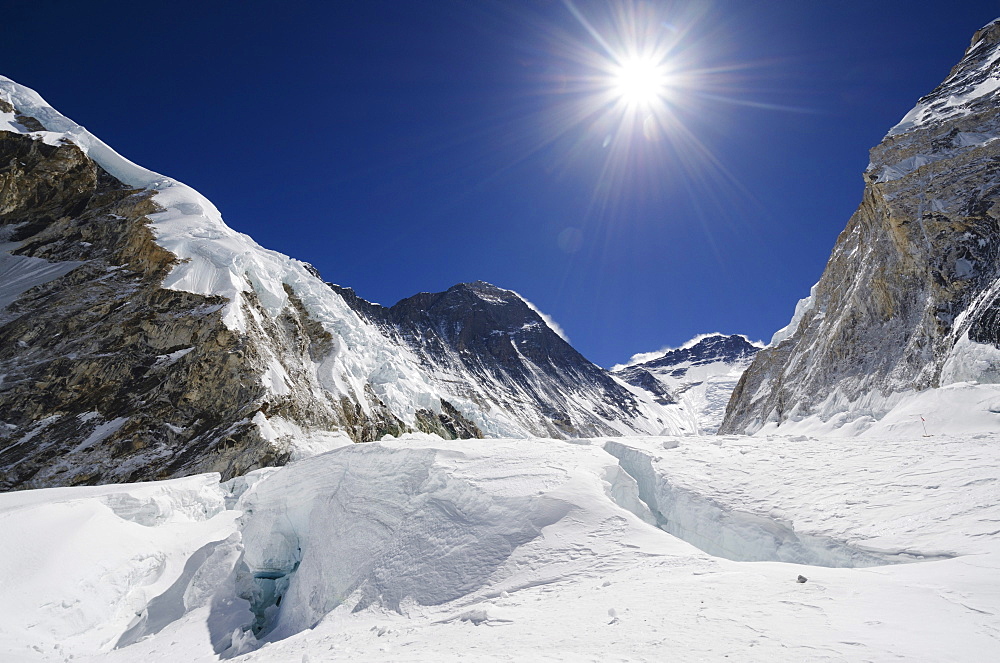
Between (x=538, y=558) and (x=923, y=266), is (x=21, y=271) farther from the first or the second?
(x=923, y=266)

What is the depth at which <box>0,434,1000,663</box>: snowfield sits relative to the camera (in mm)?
5082

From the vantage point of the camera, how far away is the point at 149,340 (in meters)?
29.6

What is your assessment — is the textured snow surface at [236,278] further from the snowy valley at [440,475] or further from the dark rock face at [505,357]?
the dark rock face at [505,357]

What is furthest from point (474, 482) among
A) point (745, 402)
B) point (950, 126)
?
point (745, 402)

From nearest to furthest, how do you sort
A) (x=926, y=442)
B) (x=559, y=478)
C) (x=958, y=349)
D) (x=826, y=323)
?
(x=559, y=478), (x=926, y=442), (x=958, y=349), (x=826, y=323)

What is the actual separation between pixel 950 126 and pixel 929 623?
126ft

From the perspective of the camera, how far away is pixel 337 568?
12250 mm

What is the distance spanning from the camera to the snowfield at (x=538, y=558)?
508 cm

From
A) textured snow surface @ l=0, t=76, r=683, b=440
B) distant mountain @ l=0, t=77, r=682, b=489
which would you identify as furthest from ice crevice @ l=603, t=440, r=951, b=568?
textured snow surface @ l=0, t=76, r=683, b=440

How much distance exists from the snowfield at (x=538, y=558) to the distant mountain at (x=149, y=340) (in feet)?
34.5

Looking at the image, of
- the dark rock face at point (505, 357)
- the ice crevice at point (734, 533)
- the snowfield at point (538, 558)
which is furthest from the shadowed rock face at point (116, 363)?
the dark rock face at point (505, 357)

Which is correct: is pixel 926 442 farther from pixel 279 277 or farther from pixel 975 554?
pixel 279 277

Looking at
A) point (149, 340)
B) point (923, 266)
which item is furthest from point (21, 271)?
point (923, 266)

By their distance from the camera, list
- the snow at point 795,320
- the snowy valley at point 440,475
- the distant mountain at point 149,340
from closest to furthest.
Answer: the snowy valley at point 440,475 → the distant mountain at point 149,340 → the snow at point 795,320
